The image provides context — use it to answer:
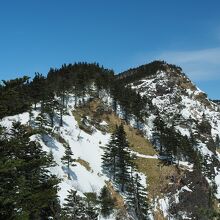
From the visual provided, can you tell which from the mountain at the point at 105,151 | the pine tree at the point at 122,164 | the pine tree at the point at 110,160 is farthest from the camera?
the pine tree at the point at 110,160

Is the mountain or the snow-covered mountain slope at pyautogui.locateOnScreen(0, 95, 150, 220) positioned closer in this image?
the mountain

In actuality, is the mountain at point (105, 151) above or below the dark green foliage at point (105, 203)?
above

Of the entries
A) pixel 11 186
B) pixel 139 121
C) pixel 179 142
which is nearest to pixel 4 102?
pixel 11 186

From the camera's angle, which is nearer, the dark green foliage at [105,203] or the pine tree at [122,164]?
the dark green foliage at [105,203]

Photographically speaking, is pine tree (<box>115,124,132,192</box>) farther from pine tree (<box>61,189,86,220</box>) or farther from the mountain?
pine tree (<box>61,189,86,220</box>)

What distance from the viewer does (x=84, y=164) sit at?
97.5 meters

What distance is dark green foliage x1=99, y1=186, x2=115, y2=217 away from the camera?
79.8m

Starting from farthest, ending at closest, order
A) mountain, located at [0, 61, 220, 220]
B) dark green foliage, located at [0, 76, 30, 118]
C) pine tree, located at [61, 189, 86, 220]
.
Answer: mountain, located at [0, 61, 220, 220] < pine tree, located at [61, 189, 86, 220] < dark green foliage, located at [0, 76, 30, 118]

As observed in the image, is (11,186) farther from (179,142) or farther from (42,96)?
(179,142)

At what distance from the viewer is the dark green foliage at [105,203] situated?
79.8 meters

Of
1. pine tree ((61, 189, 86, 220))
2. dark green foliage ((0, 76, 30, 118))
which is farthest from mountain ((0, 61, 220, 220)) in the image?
dark green foliage ((0, 76, 30, 118))

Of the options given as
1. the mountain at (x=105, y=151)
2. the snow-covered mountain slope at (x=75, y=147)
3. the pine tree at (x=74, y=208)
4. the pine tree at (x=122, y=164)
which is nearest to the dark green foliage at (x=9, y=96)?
the pine tree at (x=74, y=208)

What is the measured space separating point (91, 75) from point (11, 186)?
427ft

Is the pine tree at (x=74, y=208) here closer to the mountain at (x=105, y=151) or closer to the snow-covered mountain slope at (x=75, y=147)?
the mountain at (x=105, y=151)
